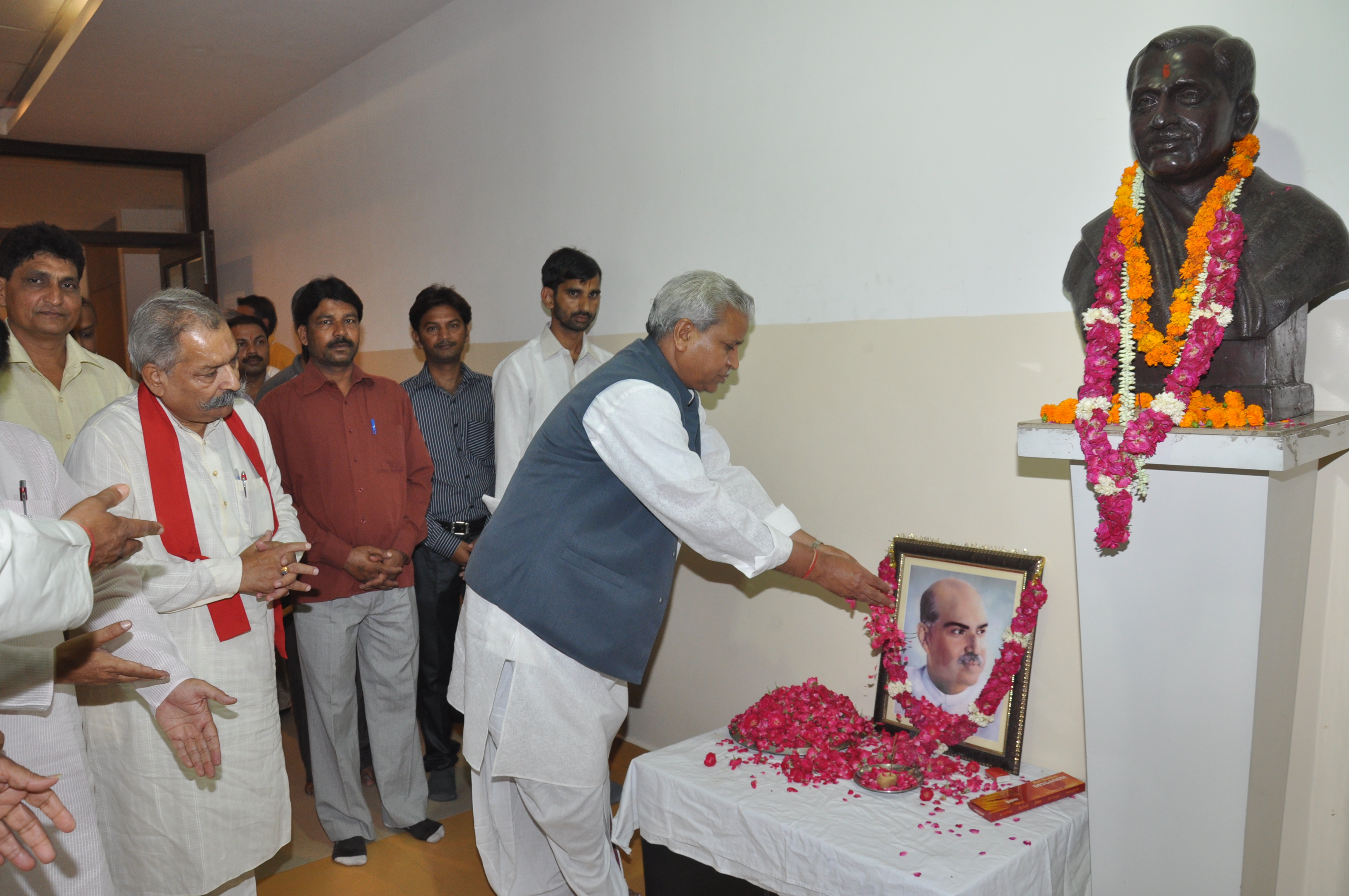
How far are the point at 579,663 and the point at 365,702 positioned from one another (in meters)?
1.34

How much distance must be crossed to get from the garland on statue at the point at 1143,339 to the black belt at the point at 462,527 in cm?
240

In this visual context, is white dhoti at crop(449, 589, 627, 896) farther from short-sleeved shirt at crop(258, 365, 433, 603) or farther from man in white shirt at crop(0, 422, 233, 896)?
short-sleeved shirt at crop(258, 365, 433, 603)

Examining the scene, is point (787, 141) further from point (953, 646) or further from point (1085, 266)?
point (953, 646)

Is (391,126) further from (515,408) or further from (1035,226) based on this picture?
(1035,226)

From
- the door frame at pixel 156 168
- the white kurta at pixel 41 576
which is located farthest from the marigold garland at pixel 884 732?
the door frame at pixel 156 168

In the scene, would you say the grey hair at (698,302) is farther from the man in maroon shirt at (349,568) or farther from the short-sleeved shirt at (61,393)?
the short-sleeved shirt at (61,393)

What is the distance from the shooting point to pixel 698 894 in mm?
2529

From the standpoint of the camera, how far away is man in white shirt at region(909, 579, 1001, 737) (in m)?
2.65

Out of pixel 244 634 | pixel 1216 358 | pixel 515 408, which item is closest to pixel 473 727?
pixel 244 634

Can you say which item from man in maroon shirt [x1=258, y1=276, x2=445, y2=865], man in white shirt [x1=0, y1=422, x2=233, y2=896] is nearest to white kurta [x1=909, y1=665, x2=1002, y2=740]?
man in maroon shirt [x1=258, y1=276, x2=445, y2=865]

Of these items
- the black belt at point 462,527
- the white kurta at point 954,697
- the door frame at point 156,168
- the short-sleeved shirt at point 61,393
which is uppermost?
the door frame at point 156,168

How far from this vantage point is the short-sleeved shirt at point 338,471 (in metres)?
3.19

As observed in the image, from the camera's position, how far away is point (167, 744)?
2307 millimetres

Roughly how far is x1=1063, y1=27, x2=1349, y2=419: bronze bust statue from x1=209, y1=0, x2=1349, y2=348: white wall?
23 cm
